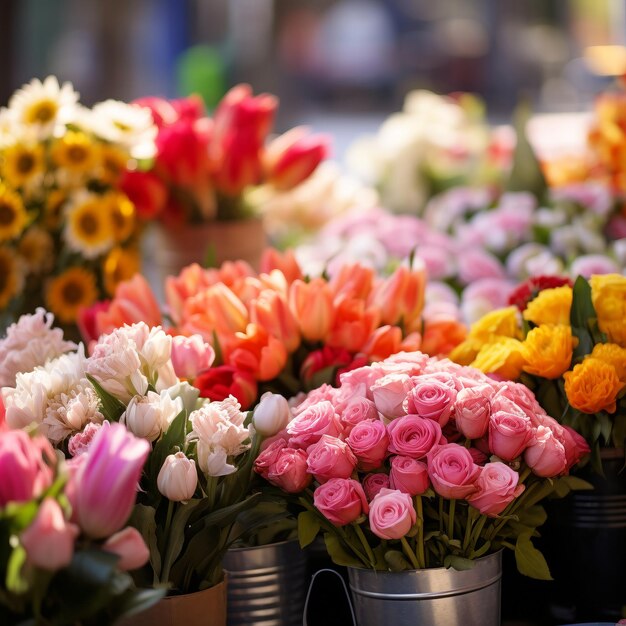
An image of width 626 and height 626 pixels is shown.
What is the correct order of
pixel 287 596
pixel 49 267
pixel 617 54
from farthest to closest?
pixel 617 54
pixel 49 267
pixel 287 596

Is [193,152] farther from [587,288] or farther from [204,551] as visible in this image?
[204,551]

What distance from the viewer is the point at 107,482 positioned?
65cm

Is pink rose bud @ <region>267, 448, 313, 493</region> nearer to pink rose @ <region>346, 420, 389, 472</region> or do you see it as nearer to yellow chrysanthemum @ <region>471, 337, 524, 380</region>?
pink rose @ <region>346, 420, 389, 472</region>

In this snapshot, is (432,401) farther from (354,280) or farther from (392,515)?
(354,280)

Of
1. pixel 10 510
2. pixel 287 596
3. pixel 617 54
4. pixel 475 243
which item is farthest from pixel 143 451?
pixel 617 54

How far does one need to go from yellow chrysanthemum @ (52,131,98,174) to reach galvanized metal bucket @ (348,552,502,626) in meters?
0.81

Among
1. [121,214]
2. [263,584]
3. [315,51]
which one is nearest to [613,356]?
[263,584]

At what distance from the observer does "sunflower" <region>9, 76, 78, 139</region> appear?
1.48m

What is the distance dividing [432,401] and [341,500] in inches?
4.2

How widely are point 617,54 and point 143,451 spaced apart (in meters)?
3.33

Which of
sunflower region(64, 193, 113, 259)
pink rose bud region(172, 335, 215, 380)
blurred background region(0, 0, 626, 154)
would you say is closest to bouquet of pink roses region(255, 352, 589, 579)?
pink rose bud region(172, 335, 215, 380)

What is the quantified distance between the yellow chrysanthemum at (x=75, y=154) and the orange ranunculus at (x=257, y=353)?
1.76 feet

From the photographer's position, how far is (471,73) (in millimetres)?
10562

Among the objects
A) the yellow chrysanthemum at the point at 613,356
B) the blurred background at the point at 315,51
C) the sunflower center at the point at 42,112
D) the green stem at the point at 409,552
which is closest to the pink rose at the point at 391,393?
the green stem at the point at 409,552
